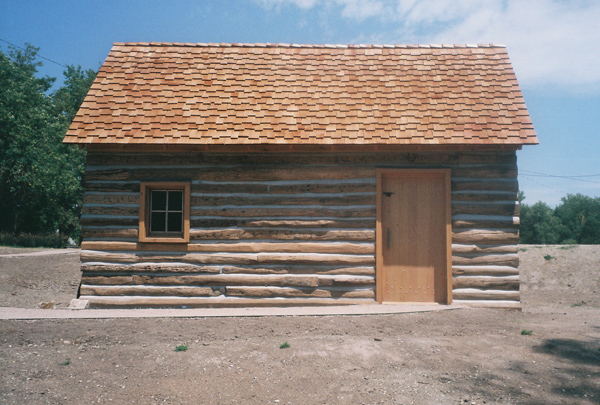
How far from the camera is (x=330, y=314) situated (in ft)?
23.1

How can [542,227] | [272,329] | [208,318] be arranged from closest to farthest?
[272,329] → [208,318] → [542,227]

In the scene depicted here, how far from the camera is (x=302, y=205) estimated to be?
8180mm

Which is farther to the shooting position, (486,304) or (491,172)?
(491,172)

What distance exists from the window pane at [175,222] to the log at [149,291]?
1.12 meters

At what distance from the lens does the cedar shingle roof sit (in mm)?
7984

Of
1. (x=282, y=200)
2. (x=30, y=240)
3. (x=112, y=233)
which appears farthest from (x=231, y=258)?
(x=30, y=240)

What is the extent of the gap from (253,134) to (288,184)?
1137 mm

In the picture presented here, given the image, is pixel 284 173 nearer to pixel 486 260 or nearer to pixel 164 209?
pixel 164 209

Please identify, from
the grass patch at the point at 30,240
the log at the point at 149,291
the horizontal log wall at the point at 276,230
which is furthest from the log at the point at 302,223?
the grass patch at the point at 30,240

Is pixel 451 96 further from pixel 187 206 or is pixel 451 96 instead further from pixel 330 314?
pixel 187 206

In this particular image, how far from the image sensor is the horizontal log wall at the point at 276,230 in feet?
26.2

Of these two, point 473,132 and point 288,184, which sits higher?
point 473,132

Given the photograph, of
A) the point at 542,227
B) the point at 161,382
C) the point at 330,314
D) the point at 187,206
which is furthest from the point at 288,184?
the point at 542,227

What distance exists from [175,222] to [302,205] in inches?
98.7
